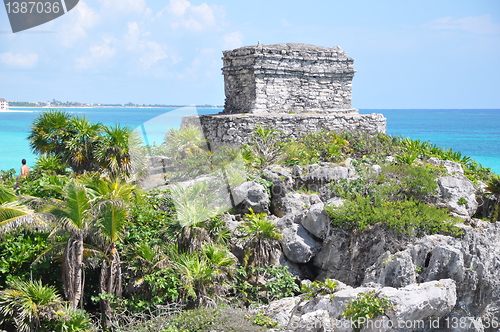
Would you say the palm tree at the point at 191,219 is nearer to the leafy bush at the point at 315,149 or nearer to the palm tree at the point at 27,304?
the palm tree at the point at 27,304

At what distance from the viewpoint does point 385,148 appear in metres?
13.6

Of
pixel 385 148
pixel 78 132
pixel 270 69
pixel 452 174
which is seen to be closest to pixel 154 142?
pixel 78 132

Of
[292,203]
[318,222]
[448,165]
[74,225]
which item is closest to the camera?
[74,225]

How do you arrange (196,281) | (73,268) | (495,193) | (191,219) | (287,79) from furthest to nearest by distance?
(287,79)
(495,193)
(191,219)
(196,281)
(73,268)

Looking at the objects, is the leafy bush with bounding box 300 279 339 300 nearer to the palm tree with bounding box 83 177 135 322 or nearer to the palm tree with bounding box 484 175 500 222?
the palm tree with bounding box 83 177 135 322

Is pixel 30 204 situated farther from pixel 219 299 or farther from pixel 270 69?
pixel 270 69

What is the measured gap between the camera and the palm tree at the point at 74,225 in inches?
286

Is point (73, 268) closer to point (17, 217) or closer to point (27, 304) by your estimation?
point (27, 304)

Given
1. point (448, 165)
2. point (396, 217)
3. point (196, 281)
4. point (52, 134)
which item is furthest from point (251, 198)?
point (448, 165)

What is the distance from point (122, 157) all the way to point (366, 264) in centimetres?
533

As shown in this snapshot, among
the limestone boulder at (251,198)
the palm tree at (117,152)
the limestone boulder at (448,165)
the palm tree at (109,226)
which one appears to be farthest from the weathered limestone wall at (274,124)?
the palm tree at (109,226)

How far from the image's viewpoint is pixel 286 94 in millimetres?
15047

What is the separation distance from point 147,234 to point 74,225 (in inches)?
67.6

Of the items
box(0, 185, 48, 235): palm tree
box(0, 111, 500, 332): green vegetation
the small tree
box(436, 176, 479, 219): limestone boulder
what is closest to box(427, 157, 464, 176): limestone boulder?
box(0, 111, 500, 332): green vegetation
